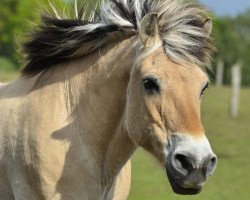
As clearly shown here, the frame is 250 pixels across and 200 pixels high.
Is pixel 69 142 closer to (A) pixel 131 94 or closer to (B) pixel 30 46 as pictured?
(A) pixel 131 94

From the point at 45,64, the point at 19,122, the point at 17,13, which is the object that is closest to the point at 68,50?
the point at 45,64

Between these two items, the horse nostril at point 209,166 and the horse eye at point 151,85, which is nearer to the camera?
the horse nostril at point 209,166

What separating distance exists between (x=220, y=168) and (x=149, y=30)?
1320 centimetres

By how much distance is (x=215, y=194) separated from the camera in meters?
12.7

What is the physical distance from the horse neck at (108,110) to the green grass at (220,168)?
28 centimetres

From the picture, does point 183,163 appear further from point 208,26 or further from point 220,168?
point 220,168

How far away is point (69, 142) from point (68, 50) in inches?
31.9

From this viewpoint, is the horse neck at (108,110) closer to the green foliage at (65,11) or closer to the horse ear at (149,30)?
the horse ear at (149,30)

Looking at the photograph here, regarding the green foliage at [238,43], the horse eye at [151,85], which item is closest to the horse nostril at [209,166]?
the horse eye at [151,85]

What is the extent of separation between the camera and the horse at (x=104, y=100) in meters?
4.28

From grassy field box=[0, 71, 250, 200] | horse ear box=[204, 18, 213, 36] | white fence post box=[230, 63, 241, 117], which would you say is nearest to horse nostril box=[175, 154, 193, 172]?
grassy field box=[0, 71, 250, 200]

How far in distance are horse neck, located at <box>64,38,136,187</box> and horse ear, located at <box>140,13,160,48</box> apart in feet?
0.65

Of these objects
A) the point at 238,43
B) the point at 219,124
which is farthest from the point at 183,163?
the point at 238,43

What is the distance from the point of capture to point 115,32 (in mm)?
4918
